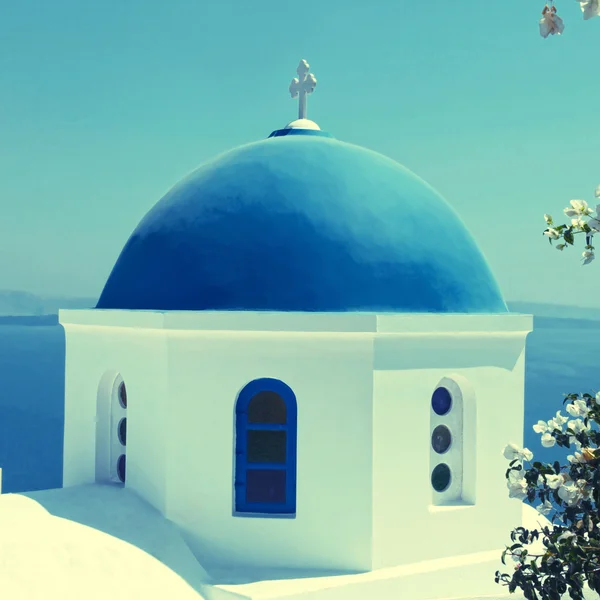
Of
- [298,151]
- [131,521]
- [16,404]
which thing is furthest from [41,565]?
[16,404]

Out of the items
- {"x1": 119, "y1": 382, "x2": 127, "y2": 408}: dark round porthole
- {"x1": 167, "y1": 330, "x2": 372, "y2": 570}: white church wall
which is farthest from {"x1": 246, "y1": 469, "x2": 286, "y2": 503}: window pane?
{"x1": 119, "y1": 382, "x2": 127, "y2": 408}: dark round porthole

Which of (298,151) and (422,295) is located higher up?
(298,151)

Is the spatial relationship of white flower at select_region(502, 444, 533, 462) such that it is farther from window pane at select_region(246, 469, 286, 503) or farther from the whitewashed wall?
window pane at select_region(246, 469, 286, 503)

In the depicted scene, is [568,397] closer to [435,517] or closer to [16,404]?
[435,517]

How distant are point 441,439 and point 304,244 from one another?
7.95ft

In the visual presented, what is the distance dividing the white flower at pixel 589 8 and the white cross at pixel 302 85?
23.7ft

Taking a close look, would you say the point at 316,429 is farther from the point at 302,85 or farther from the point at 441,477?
the point at 302,85

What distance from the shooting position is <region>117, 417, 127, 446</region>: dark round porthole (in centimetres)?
896

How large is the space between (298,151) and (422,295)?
7.09ft

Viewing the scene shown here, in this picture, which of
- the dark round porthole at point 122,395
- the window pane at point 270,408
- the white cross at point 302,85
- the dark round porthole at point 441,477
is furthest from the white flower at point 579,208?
the white cross at point 302,85

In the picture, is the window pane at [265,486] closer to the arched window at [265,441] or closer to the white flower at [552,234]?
the arched window at [265,441]

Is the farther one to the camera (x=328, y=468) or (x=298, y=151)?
(x=298, y=151)

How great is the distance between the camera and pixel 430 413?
8094 millimetres

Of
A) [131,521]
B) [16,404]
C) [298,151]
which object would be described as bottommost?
[16,404]
